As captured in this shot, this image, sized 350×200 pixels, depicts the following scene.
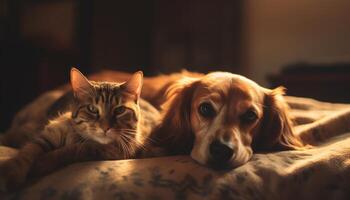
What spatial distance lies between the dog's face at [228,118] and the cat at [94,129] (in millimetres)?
171

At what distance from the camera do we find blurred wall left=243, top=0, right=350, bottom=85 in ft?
9.04

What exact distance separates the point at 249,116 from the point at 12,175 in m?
0.64

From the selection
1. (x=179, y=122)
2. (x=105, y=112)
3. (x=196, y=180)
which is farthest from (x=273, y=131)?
(x=105, y=112)

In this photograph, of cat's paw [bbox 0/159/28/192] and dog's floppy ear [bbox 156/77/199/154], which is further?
dog's floppy ear [bbox 156/77/199/154]

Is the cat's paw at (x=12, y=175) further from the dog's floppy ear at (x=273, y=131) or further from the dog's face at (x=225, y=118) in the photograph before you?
the dog's floppy ear at (x=273, y=131)

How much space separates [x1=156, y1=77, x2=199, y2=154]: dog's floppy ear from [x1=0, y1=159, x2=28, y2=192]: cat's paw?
0.45m

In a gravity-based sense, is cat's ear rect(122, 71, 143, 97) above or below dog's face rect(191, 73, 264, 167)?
above

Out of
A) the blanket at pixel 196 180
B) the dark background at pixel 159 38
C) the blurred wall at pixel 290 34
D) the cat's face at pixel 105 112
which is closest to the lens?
the blanket at pixel 196 180

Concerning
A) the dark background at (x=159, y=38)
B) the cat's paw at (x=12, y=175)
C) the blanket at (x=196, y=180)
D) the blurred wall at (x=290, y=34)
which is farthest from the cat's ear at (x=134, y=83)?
the blurred wall at (x=290, y=34)

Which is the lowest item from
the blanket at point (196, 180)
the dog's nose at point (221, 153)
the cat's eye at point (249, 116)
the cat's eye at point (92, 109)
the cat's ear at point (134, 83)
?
the blanket at point (196, 180)

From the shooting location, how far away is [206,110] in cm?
120

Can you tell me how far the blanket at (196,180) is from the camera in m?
0.93

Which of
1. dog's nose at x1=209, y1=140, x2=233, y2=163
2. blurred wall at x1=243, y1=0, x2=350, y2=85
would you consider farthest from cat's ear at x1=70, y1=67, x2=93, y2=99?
blurred wall at x1=243, y1=0, x2=350, y2=85

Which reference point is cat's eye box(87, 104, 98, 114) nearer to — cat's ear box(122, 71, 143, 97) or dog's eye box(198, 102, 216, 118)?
cat's ear box(122, 71, 143, 97)
